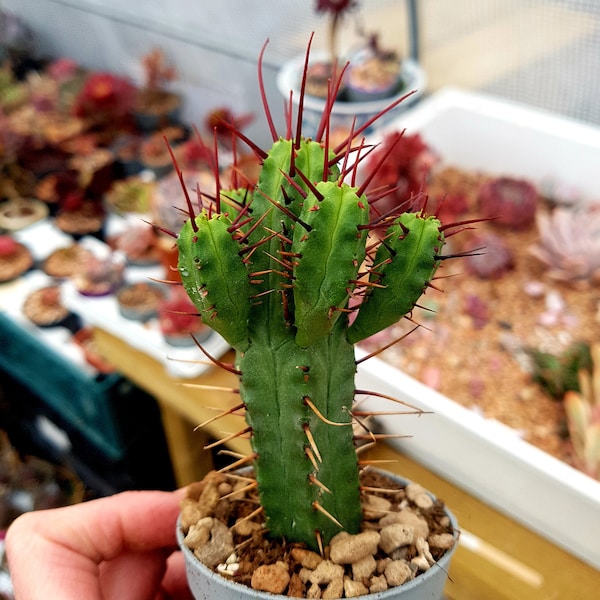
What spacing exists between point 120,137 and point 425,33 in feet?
3.19

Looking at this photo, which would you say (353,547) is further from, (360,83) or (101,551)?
(360,83)

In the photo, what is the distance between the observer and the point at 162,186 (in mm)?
1391

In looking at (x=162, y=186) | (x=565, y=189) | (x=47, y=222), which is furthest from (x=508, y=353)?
(x=47, y=222)

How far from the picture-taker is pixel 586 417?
0.78m

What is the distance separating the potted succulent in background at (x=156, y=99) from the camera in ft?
6.11

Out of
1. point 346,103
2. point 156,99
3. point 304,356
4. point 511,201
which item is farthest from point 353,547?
point 156,99

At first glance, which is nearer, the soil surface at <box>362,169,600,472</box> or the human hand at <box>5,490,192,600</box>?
the human hand at <box>5,490,192,600</box>

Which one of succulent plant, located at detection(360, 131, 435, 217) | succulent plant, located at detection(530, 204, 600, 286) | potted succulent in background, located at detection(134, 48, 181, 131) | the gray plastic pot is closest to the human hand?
the gray plastic pot

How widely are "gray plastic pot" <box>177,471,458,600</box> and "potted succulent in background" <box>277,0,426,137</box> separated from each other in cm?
96

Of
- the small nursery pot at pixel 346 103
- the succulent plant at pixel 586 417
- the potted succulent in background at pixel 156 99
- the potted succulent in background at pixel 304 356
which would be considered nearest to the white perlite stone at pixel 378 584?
the potted succulent in background at pixel 304 356

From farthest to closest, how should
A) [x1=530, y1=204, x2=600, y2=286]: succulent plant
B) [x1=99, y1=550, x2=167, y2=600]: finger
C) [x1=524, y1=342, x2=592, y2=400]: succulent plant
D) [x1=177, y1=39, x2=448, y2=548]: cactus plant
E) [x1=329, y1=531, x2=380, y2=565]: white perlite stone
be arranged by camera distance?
1. [x1=530, y1=204, x2=600, y2=286]: succulent plant
2. [x1=524, y1=342, x2=592, y2=400]: succulent plant
3. [x1=99, y1=550, x2=167, y2=600]: finger
4. [x1=329, y1=531, x2=380, y2=565]: white perlite stone
5. [x1=177, y1=39, x2=448, y2=548]: cactus plant

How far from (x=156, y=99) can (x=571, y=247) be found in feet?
4.36

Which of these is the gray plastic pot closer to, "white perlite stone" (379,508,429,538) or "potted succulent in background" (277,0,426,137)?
"white perlite stone" (379,508,429,538)

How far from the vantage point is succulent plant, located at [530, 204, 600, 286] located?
1.09m
